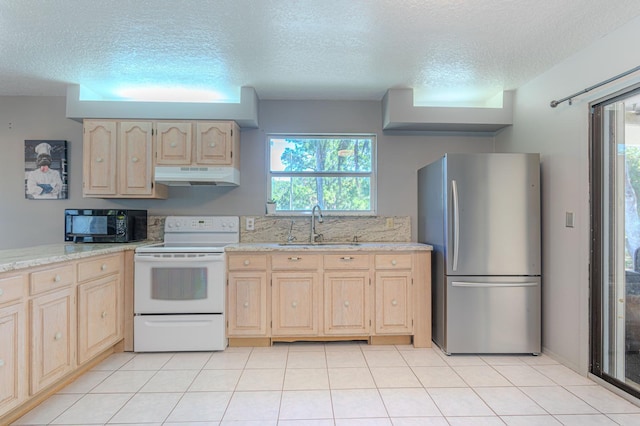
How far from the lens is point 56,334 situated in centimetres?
206

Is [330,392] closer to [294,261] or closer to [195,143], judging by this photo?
[294,261]

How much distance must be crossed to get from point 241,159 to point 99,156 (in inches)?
51.0

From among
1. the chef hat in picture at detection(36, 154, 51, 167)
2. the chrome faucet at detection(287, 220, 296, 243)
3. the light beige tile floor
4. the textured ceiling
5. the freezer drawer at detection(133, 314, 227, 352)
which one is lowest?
the light beige tile floor

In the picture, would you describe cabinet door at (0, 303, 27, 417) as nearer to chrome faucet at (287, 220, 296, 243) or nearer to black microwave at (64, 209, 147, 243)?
black microwave at (64, 209, 147, 243)

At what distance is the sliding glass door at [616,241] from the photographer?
86.4 inches

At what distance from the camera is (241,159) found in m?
3.53

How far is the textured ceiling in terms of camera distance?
1.99 meters

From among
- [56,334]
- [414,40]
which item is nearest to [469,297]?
[414,40]

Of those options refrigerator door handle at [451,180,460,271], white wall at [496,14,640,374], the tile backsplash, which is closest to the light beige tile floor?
white wall at [496,14,640,374]

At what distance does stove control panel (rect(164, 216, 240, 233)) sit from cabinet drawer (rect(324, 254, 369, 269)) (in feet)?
3.57

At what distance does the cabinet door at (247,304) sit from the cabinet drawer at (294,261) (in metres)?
0.15

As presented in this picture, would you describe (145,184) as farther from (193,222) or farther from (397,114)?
(397,114)

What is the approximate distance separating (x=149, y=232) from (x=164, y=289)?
90 cm

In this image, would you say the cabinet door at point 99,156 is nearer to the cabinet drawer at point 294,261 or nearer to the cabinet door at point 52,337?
the cabinet door at point 52,337
